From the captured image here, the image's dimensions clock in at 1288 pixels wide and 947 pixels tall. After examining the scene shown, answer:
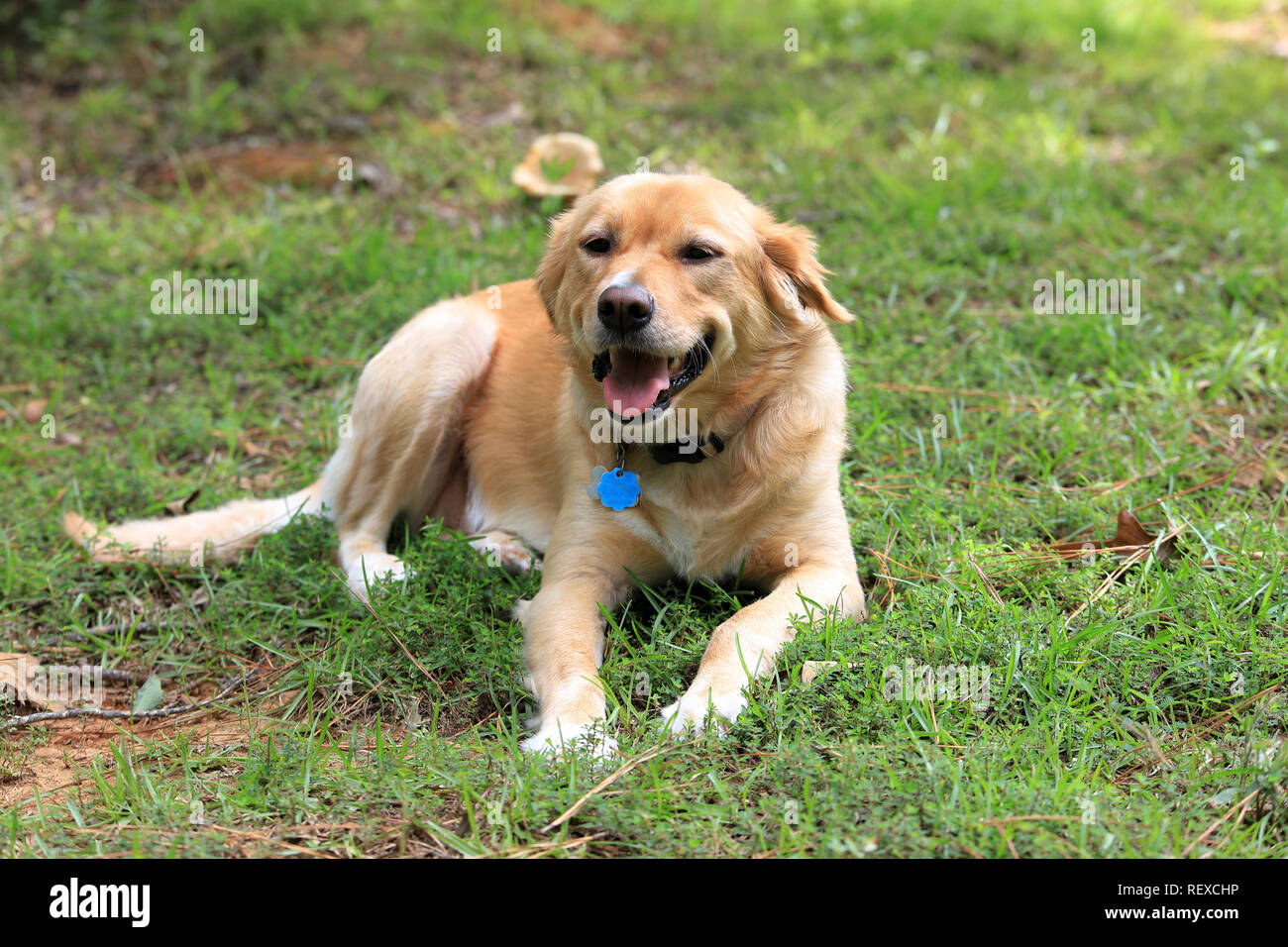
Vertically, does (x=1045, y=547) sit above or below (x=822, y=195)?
below

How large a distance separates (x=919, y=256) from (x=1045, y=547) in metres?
2.30

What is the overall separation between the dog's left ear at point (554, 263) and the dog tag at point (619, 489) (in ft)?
2.00

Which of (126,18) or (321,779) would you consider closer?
(321,779)

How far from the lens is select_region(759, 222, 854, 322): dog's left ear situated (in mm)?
3600

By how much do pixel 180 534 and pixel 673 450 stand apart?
1.94 meters

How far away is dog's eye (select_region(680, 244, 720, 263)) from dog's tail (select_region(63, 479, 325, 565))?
6.23 ft

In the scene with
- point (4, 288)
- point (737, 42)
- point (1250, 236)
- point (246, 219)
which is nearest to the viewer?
point (1250, 236)

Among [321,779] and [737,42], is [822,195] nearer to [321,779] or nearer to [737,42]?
[737,42]

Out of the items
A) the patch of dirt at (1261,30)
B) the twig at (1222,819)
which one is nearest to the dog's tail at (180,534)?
the twig at (1222,819)

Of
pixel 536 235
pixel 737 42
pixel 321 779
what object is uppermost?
pixel 737 42

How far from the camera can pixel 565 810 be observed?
2.62 metres

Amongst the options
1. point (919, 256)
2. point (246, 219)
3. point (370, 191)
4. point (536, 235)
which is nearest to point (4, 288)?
point (246, 219)

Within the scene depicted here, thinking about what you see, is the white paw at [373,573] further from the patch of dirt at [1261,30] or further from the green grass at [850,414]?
the patch of dirt at [1261,30]

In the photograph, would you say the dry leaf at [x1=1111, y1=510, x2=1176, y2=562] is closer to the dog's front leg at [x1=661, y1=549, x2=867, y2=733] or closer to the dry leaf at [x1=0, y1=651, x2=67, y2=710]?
the dog's front leg at [x1=661, y1=549, x2=867, y2=733]
